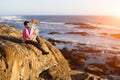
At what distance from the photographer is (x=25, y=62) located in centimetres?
1025

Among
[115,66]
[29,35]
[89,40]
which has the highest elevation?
[29,35]

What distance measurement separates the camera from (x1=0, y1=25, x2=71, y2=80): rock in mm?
9156

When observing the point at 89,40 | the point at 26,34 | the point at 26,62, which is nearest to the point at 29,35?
the point at 26,34

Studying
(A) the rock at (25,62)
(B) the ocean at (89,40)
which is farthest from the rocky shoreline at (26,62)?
(B) the ocean at (89,40)

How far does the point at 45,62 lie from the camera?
1237 centimetres

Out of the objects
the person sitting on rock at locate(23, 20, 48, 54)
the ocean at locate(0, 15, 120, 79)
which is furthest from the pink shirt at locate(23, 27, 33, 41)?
the ocean at locate(0, 15, 120, 79)

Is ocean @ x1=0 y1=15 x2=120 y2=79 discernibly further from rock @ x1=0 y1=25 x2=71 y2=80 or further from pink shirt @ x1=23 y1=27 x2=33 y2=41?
pink shirt @ x1=23 y1=27 x2=33 y2=41

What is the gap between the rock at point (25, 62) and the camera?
30.0 ft

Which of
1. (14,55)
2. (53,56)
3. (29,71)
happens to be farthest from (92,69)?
(14,55)

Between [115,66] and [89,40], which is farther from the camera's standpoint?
[89,40]

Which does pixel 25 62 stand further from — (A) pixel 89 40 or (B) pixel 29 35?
(A) pixel 89 40

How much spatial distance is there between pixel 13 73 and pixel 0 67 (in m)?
0.61

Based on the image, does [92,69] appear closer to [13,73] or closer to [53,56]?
[53,56]

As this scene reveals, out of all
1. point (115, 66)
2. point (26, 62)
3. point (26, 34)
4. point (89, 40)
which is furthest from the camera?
point (89, 40)
